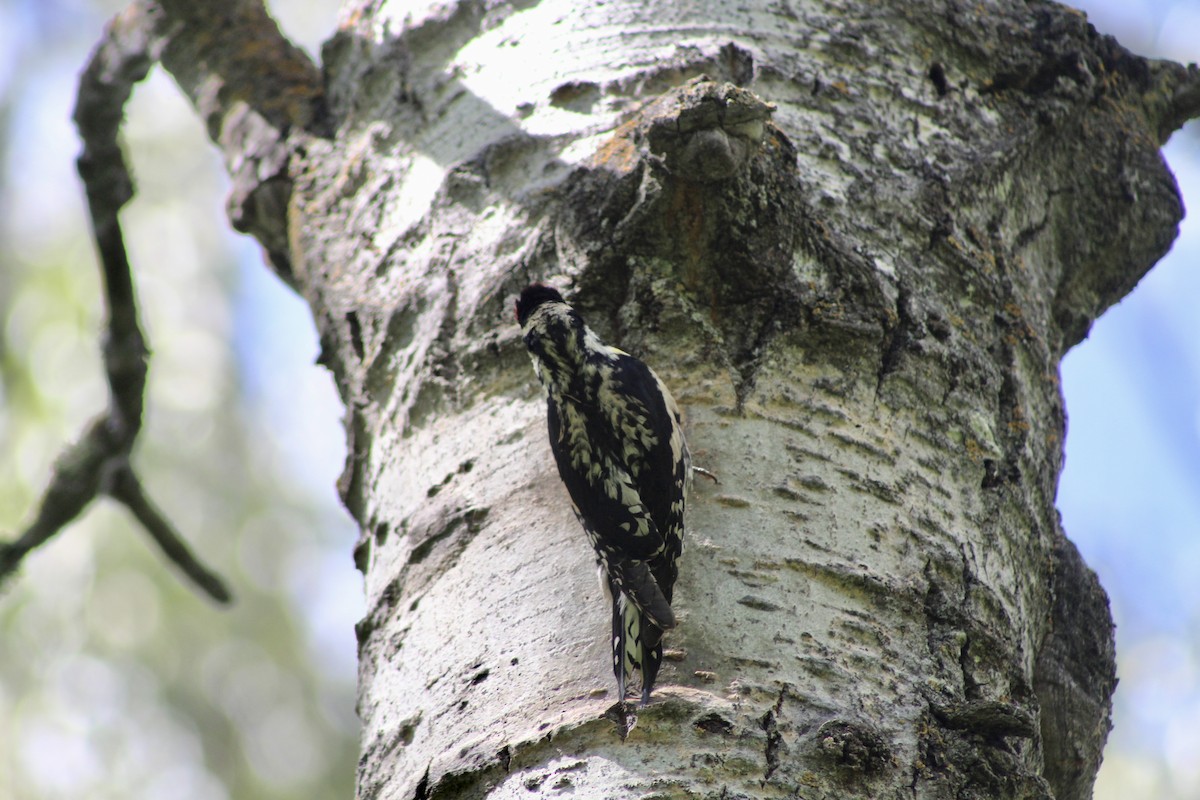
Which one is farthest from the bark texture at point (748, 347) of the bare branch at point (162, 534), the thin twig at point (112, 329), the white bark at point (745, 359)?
the bare branch at point (162, 534)

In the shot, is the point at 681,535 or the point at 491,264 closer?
the point at 681,535

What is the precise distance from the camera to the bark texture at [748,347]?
2121mm

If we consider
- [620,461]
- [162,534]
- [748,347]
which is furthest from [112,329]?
[748,347]

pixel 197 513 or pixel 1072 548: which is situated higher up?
pixel 1072 548

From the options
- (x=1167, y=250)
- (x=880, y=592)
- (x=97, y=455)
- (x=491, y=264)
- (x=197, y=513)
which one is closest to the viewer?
(x=880, y=592)

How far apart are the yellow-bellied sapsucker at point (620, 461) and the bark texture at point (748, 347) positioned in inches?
2.0

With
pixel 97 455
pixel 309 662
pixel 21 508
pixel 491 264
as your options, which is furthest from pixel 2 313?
pixel 491 264

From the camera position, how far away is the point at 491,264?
8.98 feet

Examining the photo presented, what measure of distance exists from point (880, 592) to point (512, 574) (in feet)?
2.23

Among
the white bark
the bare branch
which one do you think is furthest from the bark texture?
the bare branch

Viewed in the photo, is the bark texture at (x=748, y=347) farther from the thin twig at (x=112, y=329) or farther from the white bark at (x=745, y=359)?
the thin twig at (x=112, y=329)

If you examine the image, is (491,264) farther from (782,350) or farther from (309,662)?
(309,662)

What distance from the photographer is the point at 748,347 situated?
255cm

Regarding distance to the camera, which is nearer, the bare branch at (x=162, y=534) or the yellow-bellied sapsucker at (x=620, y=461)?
the yellow-bellied sapsucker at (x=620, y=461)
